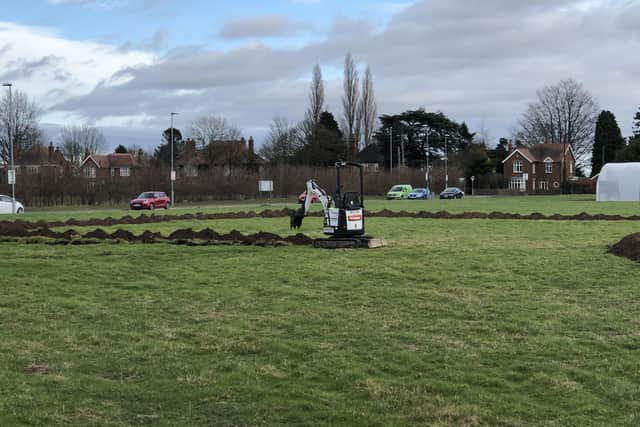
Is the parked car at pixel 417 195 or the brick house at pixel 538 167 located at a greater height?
the brick house at pixel 538 167

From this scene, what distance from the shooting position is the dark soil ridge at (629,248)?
1724 cm

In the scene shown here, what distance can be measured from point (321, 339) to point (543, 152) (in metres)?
122

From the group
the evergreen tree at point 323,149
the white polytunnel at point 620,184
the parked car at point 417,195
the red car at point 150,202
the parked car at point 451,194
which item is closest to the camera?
the red car at point 150,202

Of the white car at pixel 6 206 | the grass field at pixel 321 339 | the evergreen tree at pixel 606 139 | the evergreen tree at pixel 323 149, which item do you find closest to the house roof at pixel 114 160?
the evergreen tree at pixel 323 149

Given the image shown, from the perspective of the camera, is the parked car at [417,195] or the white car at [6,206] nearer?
the white car at [6,206]

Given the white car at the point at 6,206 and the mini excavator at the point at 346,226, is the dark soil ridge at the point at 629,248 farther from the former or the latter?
the white car at the point at 6,206

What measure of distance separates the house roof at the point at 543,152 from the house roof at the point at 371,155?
23.4m

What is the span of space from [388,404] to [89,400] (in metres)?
2.85

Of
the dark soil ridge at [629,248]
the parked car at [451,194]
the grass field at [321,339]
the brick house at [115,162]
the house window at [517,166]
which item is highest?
the brick house at [115,162]

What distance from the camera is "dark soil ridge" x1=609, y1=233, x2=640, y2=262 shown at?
17236 mm

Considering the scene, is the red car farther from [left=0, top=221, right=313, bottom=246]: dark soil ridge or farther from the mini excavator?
the mini excavator

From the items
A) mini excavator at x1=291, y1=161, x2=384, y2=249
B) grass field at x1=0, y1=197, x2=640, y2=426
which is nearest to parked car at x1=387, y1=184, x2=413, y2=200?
mini excavator at x1=291, y1=161, x2=384, y2=249

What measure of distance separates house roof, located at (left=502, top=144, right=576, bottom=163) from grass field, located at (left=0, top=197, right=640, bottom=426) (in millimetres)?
110630

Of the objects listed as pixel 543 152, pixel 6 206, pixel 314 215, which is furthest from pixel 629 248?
pixel 543 152
